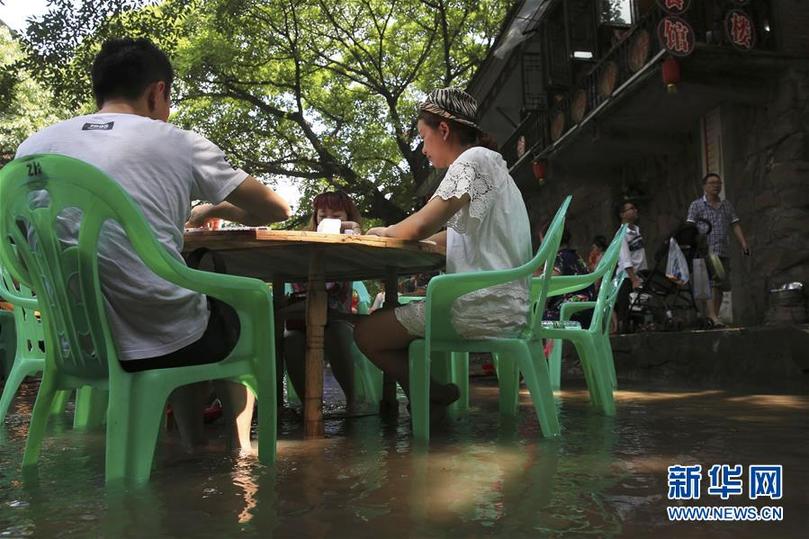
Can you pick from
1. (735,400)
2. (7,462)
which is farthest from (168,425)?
(735,400)

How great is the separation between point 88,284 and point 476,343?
1500mm

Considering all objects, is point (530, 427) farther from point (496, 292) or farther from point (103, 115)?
point (103, 115)

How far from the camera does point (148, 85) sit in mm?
2523

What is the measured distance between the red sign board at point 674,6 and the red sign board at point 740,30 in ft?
1.74

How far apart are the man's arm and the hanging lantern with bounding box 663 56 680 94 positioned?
22.9 feet

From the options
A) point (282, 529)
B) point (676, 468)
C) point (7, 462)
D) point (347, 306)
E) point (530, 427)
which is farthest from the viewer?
point (347, 306)

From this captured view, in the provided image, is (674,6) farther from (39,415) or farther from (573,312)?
(39,415)

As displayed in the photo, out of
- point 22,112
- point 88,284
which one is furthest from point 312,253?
point 22,112

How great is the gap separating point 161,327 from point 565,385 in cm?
442

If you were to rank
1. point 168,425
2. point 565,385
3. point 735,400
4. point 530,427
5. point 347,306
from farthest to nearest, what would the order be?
point 565,385, point 347,306, point 735,400, point 168,425, point 530,427

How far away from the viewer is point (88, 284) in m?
2.20

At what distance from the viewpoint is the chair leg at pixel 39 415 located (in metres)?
2.37

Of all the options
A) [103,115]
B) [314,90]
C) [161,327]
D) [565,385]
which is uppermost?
[314,90]

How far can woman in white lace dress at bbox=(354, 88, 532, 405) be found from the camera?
306cm
